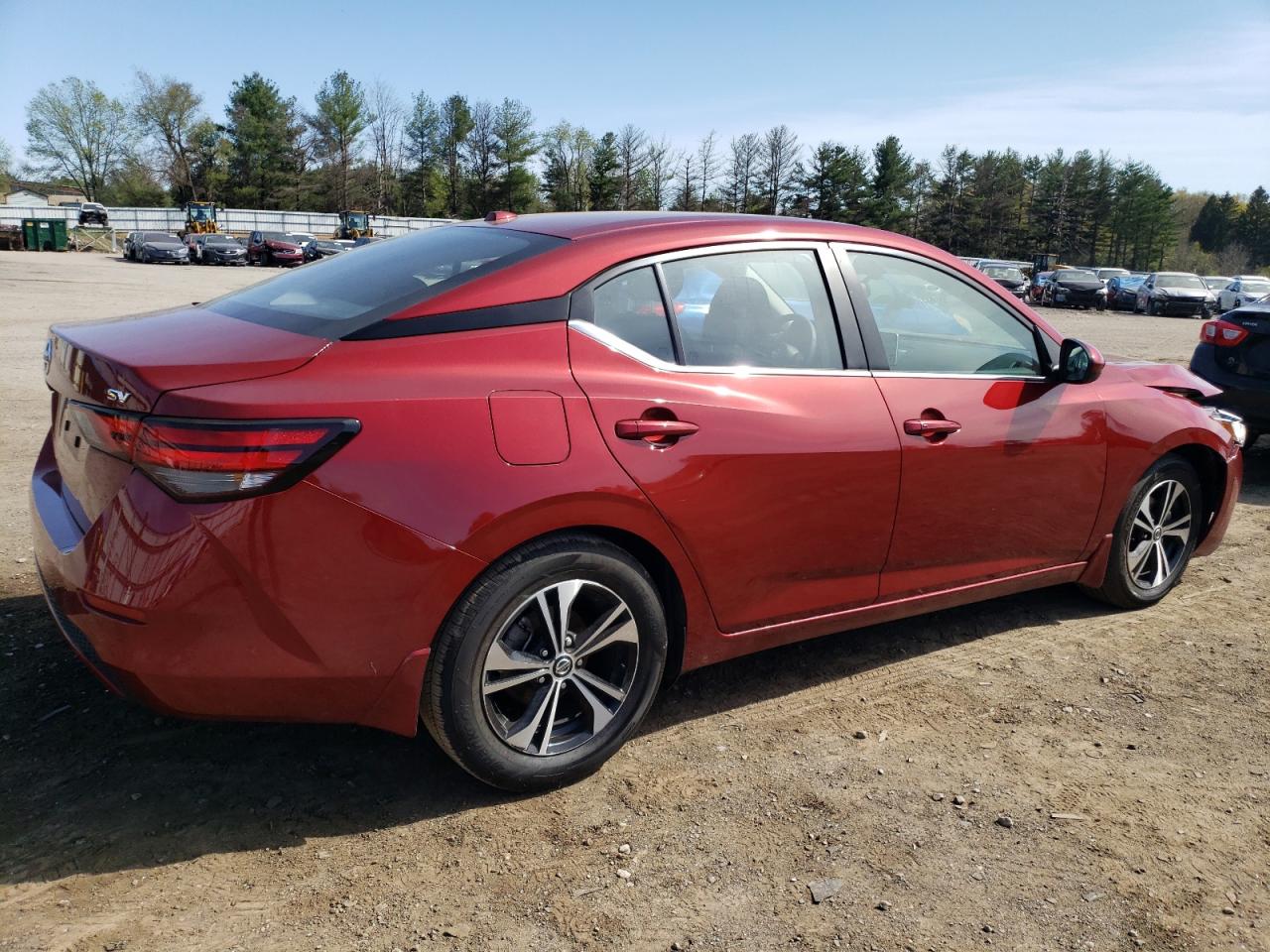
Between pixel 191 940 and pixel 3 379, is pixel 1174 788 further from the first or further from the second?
pixel 3 379

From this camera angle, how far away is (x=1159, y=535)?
4.57m

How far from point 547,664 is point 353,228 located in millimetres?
66260

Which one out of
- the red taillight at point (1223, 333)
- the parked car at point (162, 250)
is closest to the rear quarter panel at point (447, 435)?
the red taillight at point (1223, 333)

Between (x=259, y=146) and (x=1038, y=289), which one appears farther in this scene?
(x=259, y=146)

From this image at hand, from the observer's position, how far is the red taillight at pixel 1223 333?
24.7 feet

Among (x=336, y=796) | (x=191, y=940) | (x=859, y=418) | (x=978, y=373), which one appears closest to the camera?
(x=191, y=940)

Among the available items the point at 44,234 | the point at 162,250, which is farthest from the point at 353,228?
the point at 162,250

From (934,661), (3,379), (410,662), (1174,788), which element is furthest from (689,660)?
(3,379)

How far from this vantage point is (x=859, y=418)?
3391mm

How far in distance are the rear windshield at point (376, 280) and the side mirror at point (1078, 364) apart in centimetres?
214

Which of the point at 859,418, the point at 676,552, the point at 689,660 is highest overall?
the point at 859,418

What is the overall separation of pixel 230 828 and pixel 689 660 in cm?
142

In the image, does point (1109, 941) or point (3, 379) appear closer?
point (1109, 941)

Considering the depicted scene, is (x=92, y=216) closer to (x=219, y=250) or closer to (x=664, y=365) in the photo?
(x=219, y=250)
